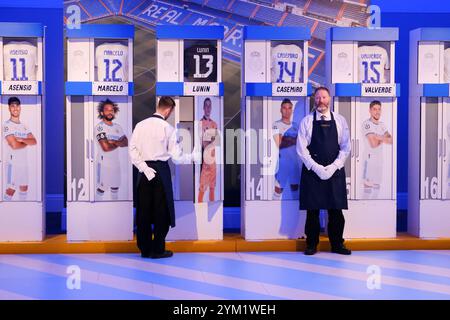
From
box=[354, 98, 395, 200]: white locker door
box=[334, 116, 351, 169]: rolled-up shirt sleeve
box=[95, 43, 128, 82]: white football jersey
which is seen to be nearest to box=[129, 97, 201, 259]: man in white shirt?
box=[95, 43, 128, 82]: white football jersey

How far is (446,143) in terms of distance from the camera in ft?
25.9

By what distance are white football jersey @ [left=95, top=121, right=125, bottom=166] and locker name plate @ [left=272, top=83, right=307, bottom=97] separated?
1.64 metres

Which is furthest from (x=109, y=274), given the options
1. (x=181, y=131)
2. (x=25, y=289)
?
(x=181, y=131)

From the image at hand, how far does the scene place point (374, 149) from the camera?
308 inches

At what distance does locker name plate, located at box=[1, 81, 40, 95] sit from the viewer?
7.45 m

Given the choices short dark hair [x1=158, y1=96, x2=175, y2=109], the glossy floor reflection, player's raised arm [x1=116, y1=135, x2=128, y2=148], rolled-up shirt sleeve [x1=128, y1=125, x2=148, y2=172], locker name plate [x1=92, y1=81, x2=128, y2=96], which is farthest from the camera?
player's raised arm [x1=116, y1=135, x2=128, y2=148]

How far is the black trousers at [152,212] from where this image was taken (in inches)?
282

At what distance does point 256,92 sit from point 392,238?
211 cm

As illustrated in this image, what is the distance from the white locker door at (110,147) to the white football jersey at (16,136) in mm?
688

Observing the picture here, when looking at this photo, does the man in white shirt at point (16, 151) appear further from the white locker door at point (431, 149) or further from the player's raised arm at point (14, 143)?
the white locker door at point (431, 149)

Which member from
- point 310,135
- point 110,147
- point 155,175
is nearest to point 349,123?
point 310,135

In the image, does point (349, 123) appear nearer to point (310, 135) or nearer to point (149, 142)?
point (310, 135)

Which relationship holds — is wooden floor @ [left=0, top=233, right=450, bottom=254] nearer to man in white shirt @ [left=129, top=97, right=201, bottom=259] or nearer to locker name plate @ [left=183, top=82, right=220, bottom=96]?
man in white shirt @ [left=129, top=97, right=201, bottom=259]

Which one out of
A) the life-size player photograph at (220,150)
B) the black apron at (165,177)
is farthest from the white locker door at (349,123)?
the black apron at (165,177)
